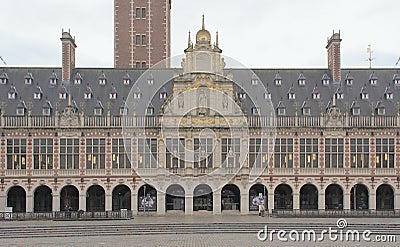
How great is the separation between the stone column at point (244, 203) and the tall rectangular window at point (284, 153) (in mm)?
4014

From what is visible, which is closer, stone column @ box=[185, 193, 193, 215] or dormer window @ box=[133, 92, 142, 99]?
stone column @ box=[185, 193, 193, 215]

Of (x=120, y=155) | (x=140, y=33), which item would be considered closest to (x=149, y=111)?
(x=120, y=155)

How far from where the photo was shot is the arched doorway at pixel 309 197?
63.7 m

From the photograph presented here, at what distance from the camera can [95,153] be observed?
203ft

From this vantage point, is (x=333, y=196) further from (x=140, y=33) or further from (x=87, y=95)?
(x=140, y=33)

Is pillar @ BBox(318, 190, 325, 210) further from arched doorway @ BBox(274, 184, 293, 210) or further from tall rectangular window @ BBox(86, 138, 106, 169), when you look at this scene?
tall rectangular window @ BBox(86, 138, 106, 169)

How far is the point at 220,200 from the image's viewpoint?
203ft

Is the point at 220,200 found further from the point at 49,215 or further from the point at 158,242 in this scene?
the point at 158,242

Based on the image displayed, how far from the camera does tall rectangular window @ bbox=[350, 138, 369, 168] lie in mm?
62250

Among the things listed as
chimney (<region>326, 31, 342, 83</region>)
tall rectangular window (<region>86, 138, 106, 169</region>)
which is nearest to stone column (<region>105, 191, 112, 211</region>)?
tall rectangular window (<region>86, 138, 106, 169</region>)

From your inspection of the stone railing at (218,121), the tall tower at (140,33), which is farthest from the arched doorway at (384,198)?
the tall tower at (140,33)

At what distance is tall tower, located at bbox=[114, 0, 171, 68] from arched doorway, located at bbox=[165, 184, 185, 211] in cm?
1507

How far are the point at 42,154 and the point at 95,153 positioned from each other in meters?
4.73

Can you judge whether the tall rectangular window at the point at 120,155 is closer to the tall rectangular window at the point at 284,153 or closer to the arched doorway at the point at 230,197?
the arched doorway at the point at 230,197
